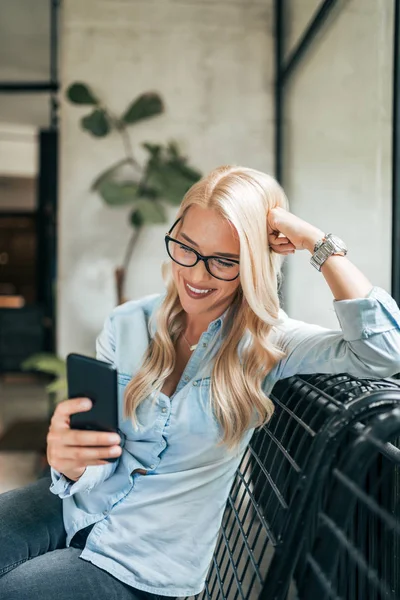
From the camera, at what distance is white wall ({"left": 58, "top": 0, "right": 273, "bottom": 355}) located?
372 centimetres

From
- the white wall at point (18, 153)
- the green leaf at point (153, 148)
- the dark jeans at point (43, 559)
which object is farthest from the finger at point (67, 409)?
the white wall at point (18, 153)

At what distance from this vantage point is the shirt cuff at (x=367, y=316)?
109 cm

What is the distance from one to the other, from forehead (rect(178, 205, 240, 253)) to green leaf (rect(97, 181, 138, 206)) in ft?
8.04

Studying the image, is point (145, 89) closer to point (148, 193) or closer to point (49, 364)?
point (148, 193)

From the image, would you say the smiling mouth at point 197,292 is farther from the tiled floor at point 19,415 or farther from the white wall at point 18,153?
the white wall at point 18,153

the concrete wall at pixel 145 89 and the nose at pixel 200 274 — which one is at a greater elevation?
the concrete wall at pixel 145 89

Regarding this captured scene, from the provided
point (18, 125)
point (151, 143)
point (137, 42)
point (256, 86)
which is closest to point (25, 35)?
point (18, 125)

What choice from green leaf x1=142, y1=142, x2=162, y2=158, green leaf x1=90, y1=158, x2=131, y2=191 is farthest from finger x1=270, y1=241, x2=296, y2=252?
green leaf x1=90, y1=158, x2=131, y2=191

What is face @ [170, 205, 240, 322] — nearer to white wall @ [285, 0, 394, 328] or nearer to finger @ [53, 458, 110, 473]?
finger @ [53, 458, 110, 473]

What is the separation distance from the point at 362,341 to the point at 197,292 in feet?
1.19

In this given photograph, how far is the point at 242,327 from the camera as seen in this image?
1253 millimetres

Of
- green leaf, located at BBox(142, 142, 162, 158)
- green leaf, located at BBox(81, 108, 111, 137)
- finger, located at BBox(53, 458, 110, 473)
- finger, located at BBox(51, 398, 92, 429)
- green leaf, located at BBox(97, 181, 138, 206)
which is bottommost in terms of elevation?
finger, located at BBox(53, 458, 110, 473)

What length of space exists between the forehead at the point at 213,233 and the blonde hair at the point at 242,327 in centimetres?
2

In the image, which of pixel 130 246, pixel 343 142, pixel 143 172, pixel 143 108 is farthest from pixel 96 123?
pixel 343 142
